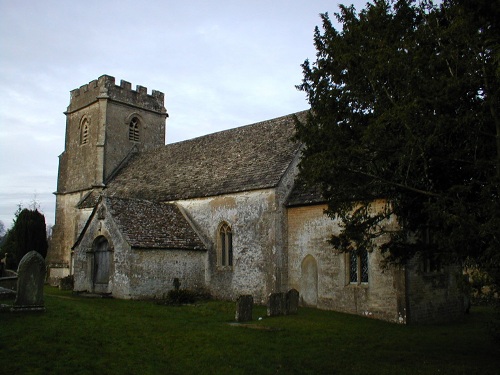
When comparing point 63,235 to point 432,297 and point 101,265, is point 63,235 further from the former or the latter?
point 432,297

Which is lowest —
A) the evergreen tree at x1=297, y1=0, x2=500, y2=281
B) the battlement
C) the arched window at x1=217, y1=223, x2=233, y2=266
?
the arched window at x1=217, y1=223, x2=233, y2=266

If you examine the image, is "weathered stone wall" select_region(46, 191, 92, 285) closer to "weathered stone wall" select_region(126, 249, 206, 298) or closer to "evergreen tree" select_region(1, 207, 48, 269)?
"evergreen tree" select_region(1, 207, 48, 269)

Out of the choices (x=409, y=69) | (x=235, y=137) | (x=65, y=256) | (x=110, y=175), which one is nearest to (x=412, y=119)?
(x=409, y=69)

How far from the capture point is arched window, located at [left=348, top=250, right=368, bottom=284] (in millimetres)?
17656

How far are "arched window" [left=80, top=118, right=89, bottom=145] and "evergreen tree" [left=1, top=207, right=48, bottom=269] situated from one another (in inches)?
247

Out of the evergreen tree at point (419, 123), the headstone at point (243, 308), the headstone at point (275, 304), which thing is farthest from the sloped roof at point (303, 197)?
the evergreen tree at point (419, 123)

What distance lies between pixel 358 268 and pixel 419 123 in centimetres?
989

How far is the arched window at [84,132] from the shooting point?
33219 mm

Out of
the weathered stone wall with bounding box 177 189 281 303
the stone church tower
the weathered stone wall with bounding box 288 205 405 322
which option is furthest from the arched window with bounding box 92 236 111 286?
the weathered stone wall with bounding box 288 205 405 322

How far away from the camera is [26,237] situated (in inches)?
1288


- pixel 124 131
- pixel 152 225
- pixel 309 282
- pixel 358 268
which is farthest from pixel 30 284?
pixel 124 131

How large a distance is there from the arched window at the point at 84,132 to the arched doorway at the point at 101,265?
43.2ft

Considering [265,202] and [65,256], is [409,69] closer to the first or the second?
[265,202]

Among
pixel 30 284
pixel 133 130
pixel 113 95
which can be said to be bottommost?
pixel 30 284
